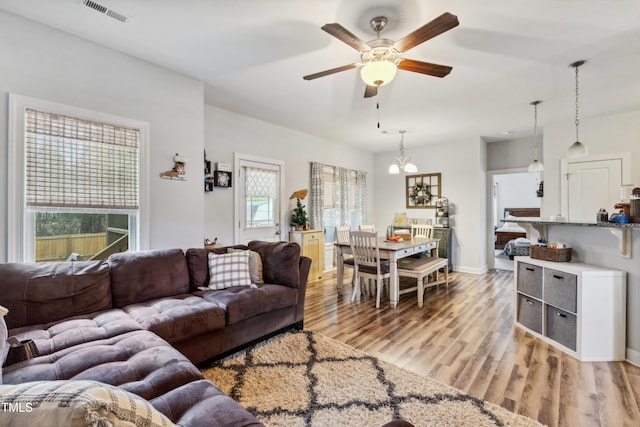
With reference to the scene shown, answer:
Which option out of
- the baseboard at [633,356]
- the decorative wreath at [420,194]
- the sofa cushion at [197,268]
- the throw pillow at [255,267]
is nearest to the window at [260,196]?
the throw pillow at [255,267]

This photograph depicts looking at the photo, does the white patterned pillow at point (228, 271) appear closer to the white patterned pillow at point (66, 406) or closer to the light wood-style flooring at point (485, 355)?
the light wood-style flooring at point (485, 355)

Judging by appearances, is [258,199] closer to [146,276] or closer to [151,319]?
[146,276]

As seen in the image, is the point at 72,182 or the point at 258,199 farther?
the point at 258,199

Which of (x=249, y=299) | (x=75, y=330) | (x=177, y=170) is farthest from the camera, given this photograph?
(x=177, y=170)

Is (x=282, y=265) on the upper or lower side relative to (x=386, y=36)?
lower

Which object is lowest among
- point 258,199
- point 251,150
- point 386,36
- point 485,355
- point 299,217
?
point 485,355

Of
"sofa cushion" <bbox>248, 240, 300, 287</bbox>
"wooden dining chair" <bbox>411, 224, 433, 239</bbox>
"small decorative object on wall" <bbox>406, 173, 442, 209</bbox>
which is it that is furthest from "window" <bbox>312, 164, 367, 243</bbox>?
"sofa cushion" <bbox>248, 240, 300, 287</bbox>

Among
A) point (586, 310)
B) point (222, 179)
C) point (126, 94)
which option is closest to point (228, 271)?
point (222, 179)

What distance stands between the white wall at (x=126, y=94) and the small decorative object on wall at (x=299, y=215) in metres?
2.06

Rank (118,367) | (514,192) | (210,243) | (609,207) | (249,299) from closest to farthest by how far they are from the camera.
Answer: (118,367), (249,299), (210,243), (609,207), (514,192)

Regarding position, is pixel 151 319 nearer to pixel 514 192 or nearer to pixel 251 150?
pixel 251 150

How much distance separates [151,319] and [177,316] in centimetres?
16

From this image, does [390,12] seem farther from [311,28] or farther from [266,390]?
[266,390]

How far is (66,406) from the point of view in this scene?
1.74 feet
